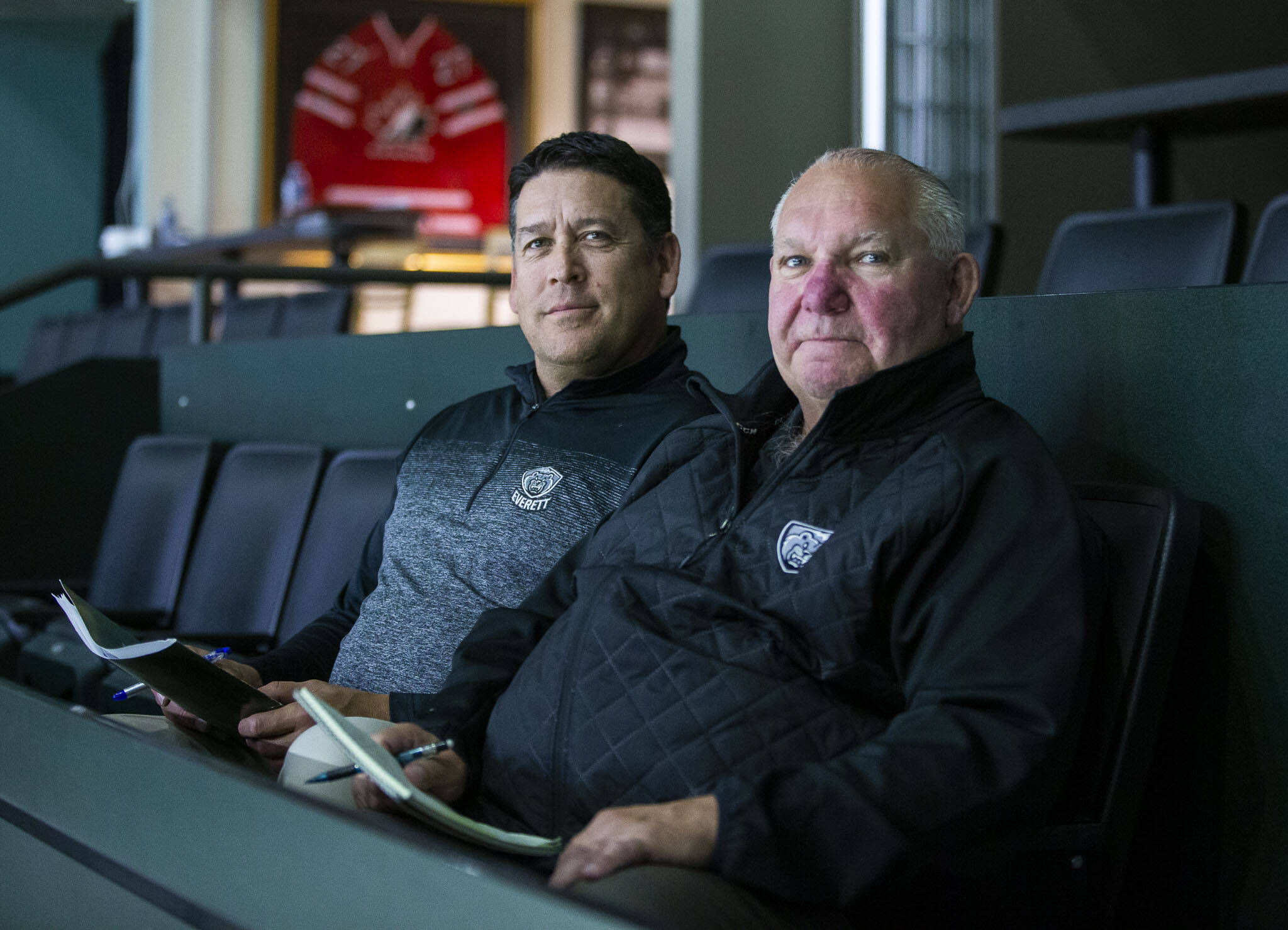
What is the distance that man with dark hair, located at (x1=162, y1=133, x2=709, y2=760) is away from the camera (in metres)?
1.58

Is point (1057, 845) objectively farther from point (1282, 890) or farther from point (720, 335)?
point (720, 335)

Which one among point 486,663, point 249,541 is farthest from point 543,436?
point 249,541

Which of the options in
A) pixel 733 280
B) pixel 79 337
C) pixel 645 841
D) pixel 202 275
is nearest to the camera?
pixel 645 841

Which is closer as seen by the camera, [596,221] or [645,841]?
[645,841]

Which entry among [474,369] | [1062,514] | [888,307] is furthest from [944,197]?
[474,369]

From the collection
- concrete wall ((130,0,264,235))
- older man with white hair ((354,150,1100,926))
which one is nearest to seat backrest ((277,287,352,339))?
older man with white hair ((354,150,1100,926))

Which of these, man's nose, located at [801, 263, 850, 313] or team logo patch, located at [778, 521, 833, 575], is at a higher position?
man's nose, located at [801, 263, 850, 313]

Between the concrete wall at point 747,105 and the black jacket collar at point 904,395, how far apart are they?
11.1 feet

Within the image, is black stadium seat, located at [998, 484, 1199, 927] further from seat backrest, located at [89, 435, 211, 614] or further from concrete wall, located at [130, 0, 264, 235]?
concrete wall, located at [130, 0, 264, 235]

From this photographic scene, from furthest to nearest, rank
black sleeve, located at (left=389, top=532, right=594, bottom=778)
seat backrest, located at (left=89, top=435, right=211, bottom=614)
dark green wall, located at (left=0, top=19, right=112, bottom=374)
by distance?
dark green wall, located at (left=0, top=19, right=112, bottom=374)
seat backrest, located at (left=89, top=435, right=211, bottom=614)
black sleeve, located at (left=389, top=532, right=594, bottom=778)

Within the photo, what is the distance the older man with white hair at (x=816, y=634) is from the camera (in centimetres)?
94

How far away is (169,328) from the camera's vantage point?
6551mm

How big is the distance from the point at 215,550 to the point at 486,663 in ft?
5.15

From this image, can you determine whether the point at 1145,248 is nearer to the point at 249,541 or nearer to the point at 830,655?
the point at 830,655
